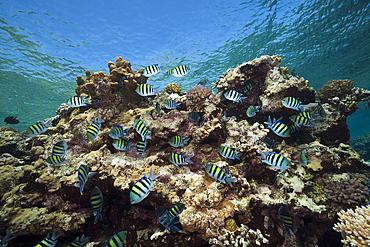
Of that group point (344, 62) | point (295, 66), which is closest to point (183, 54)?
point (295, 66)

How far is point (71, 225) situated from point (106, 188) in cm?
114

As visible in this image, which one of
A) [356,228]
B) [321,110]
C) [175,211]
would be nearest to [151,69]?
[175,211]

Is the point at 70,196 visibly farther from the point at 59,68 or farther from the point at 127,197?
the point at 59,68

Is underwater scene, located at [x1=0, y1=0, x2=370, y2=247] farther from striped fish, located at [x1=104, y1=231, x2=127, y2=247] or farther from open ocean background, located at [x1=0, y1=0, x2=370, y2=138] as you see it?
open ocean background, located at [x1=0, y1=0, x2=370, y2=138]

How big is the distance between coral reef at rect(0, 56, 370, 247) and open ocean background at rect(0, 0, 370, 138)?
1105 centimetres

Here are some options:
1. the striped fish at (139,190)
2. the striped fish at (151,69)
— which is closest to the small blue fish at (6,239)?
the striped fish at (139,190)

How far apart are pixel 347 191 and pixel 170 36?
17.0 metres

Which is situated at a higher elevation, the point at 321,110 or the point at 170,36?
the point at 170,36

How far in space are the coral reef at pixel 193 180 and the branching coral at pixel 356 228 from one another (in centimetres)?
61

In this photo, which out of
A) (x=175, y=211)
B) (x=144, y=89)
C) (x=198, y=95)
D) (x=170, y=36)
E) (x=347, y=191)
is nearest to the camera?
(x=175, y=211)

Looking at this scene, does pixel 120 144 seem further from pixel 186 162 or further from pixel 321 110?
pixel 321 110

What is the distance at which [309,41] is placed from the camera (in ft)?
48.3

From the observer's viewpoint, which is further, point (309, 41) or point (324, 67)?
point (324, 67)

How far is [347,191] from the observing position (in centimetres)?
416
